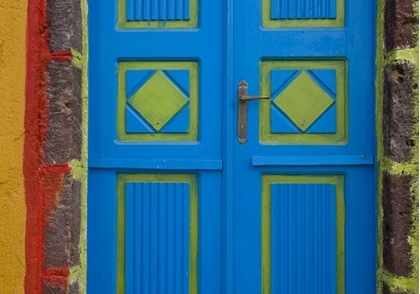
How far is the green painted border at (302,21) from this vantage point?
2.30 metres

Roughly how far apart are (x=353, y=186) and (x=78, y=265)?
1283 millimetres

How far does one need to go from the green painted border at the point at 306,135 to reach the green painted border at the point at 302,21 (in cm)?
17

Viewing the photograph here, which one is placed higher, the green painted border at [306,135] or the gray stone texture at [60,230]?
the green painted border at [306,135]

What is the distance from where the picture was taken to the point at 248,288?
Answer: 228 centimetres

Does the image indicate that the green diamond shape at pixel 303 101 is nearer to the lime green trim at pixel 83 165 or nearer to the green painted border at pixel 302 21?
the green painted border at pixel 302 21

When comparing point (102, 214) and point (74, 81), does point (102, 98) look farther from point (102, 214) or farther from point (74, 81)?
point (102, 214)

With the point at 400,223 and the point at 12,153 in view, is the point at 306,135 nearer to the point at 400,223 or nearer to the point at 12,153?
the point at 400,223

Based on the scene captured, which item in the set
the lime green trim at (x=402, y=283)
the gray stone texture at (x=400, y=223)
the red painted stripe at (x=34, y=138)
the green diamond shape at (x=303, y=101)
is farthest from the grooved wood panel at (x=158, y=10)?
the lime green trim at (x=402, y=283)

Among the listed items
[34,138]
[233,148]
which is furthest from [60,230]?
[233,148]

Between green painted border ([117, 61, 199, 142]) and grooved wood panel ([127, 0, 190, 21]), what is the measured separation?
0.21 metres

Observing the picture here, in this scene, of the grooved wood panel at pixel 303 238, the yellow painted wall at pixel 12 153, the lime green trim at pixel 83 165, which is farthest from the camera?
the grooved wood panel at pixel 303 238

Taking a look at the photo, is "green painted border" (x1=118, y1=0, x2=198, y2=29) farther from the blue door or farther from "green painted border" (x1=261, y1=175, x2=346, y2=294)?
"green painted border" (x1=261, y1=175, x2=346, y2=294)

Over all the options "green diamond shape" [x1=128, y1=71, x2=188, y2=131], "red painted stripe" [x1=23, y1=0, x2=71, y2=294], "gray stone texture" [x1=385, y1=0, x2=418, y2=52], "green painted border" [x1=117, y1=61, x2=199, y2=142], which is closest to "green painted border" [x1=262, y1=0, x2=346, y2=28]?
"gray stone texture" [x1=385, y1=0, x2=418, y2=52]

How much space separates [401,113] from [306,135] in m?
0.43
